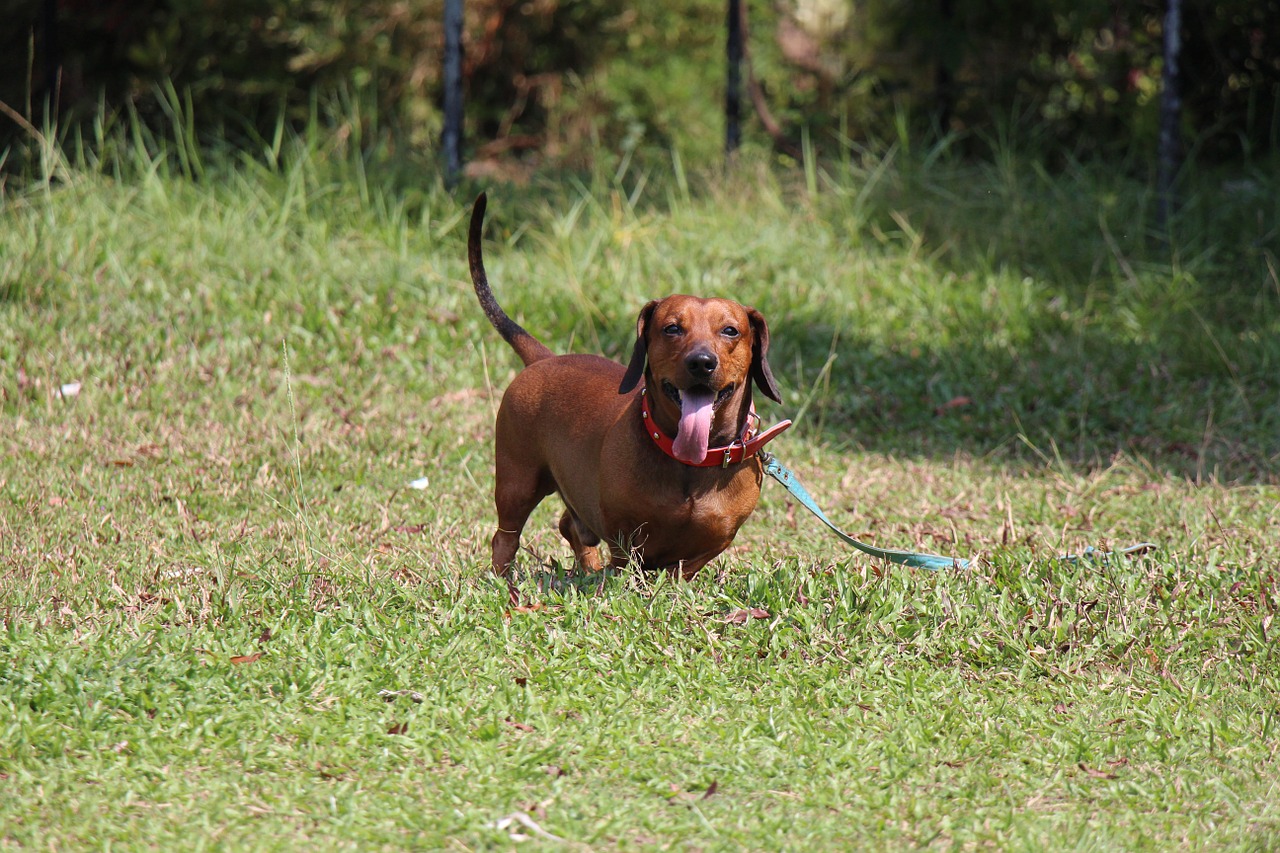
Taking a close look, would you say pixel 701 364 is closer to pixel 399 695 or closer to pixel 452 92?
pixel 399 695

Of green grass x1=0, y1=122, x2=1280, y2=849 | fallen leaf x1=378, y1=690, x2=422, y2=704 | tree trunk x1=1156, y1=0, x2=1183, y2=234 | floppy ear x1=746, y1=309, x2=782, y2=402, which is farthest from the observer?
tree trunk x1=1156, y1=0, x2=1183, y2=234

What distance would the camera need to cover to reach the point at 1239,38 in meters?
9.07

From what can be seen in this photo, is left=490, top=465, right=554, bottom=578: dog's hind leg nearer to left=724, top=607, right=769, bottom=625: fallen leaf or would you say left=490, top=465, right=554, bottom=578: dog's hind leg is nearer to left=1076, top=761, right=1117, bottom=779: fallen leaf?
left=724, top=607, right=769, bottom=625: fallen leaf

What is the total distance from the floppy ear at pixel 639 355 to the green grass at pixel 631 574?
0.54m

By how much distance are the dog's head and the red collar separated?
0.16ft

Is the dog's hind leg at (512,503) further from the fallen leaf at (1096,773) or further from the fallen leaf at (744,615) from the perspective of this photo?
the fallen leaf at (1096,773)

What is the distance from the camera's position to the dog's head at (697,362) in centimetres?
352

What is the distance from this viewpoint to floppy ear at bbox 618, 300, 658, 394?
3.67m

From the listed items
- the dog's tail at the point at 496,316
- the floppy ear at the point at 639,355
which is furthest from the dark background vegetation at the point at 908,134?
the floppy ear at the point at 639,355

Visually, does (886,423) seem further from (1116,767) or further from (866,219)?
(1116,767)

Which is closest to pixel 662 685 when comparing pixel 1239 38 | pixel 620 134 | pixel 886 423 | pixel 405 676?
pixel 405 676

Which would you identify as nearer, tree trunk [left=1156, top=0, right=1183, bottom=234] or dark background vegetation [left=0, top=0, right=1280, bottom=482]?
dark background vegetation [left=0, top=0, right=1280, bottom=482]

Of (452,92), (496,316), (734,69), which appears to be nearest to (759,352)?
(496,316)

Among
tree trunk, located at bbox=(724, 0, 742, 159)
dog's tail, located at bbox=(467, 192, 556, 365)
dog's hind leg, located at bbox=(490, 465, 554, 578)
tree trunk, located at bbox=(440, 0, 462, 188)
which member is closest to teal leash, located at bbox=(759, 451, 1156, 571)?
dog's hind leg, located at bbox=(490, 465, 554, 578)
